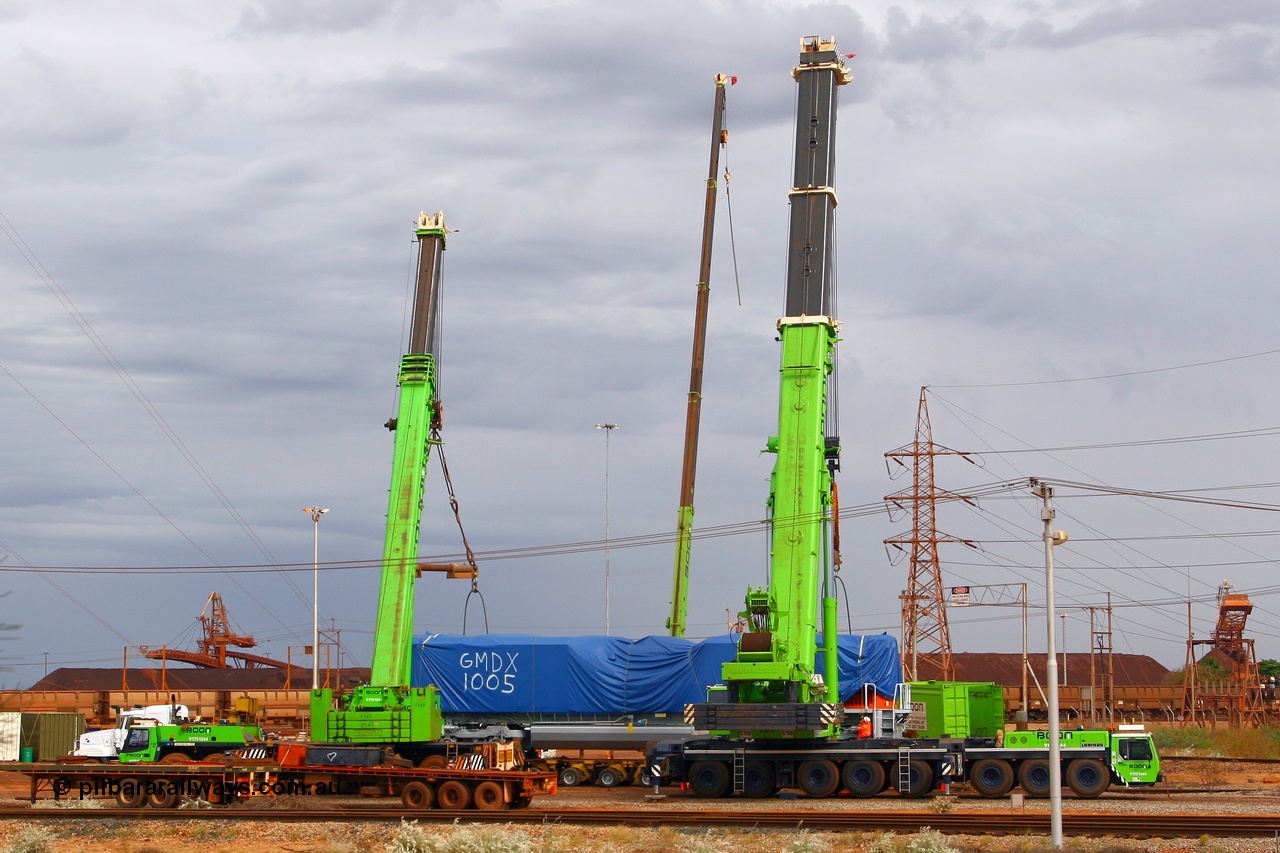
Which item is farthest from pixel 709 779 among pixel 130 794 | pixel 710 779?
pixel 130 794

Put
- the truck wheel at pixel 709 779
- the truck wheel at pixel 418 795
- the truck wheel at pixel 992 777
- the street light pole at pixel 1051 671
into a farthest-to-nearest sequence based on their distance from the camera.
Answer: the truck wheel at pixel 709 779 → the truck wheel at pixel 992 777 → the truck wheel at pixel 418 795 → the street light pole at pixel 1051 671

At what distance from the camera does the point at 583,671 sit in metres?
38.5

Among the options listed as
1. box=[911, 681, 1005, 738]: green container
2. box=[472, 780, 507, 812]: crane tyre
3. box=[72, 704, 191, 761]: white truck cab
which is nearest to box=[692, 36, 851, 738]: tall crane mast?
box=[911, 681, 1005, 738]: green container

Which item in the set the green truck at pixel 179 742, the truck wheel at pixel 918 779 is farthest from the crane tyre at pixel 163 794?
the truck wheel at pixel 918 779

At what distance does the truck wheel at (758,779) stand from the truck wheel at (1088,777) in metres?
7.21

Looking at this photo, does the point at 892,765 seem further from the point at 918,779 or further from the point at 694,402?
the point at 694,402

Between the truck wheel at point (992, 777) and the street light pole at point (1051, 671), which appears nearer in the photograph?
the street light pole at point (1051, 671)

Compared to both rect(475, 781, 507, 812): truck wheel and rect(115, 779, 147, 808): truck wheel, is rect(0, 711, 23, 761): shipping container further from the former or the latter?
rect(475, 781, 507, 812): truck wheel

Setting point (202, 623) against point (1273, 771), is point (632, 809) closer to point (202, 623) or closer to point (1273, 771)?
point (1273, 771)

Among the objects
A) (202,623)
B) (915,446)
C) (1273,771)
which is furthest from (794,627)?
(202,623)

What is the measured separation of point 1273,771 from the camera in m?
44.0

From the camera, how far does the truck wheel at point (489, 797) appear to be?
1174 inches

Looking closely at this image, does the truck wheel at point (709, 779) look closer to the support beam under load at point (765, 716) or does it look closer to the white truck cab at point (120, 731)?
the support beam under load at point (765, 716)

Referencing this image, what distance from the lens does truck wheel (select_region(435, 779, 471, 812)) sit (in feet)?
98.0
